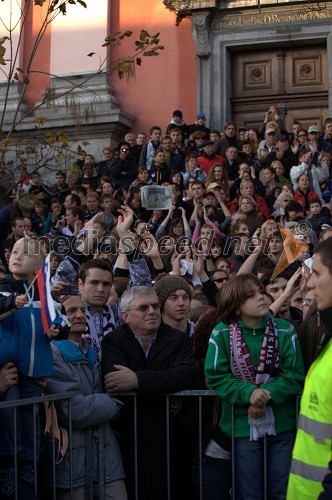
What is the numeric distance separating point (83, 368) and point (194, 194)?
298 inches

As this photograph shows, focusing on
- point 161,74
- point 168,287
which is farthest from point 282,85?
point 168,287

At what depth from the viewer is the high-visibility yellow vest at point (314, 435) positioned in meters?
3.71

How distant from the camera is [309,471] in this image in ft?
12.3

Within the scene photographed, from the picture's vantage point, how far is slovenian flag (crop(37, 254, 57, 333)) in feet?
16.1

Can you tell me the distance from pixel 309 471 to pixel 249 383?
1483 mm

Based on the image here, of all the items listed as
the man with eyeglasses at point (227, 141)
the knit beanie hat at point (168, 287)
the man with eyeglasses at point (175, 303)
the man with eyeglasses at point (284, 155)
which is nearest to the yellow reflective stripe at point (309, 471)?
the man with eyeglasses at point (175, 303)

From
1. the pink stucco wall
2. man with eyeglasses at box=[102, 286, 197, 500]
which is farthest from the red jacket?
man with eyeglasses at box=[102, 286, 197, 500]

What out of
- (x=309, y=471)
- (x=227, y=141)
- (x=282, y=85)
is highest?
(x=282, y=85)

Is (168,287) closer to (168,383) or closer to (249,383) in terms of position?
(168,383)

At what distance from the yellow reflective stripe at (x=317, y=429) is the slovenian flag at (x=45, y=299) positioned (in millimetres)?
1663

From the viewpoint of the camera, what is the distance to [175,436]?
224 inches

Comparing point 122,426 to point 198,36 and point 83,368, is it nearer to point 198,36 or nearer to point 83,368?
point 83,368

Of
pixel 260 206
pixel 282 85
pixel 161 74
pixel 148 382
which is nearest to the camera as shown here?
pixel 148 382

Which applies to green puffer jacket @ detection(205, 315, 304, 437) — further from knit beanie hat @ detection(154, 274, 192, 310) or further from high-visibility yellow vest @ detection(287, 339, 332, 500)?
high-visibility yellow vest @ detection(287, 339, 332, 500)
